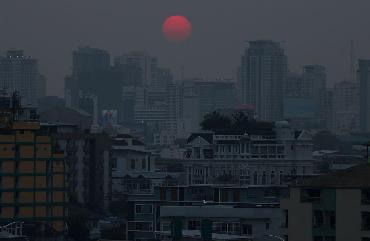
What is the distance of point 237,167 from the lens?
223ft

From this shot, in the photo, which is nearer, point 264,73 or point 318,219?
point 318,219

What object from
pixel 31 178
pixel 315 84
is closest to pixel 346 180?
pixel 31 178

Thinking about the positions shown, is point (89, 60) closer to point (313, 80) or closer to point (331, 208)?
point (313, 80)

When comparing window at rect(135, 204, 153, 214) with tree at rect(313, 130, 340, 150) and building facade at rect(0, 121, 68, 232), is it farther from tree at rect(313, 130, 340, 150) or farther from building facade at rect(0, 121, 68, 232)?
tree at rect(313, 130, 340, 150)

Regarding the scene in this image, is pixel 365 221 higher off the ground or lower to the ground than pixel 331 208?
lower

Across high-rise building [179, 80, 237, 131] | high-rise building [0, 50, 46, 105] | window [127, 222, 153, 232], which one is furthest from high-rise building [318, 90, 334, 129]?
window [127, 222, 153, 232]

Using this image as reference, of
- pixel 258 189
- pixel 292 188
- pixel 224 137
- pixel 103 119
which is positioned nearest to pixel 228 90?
pixel 103 119

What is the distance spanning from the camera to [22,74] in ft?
552

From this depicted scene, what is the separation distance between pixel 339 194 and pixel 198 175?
1856 inches

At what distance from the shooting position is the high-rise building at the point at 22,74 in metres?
162

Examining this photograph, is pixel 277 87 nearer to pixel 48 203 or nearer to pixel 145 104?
pixel 145 104

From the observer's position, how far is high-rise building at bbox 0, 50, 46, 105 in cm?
16175

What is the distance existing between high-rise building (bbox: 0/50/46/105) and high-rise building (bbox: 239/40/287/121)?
18.0m

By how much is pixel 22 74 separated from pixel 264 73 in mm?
22076
